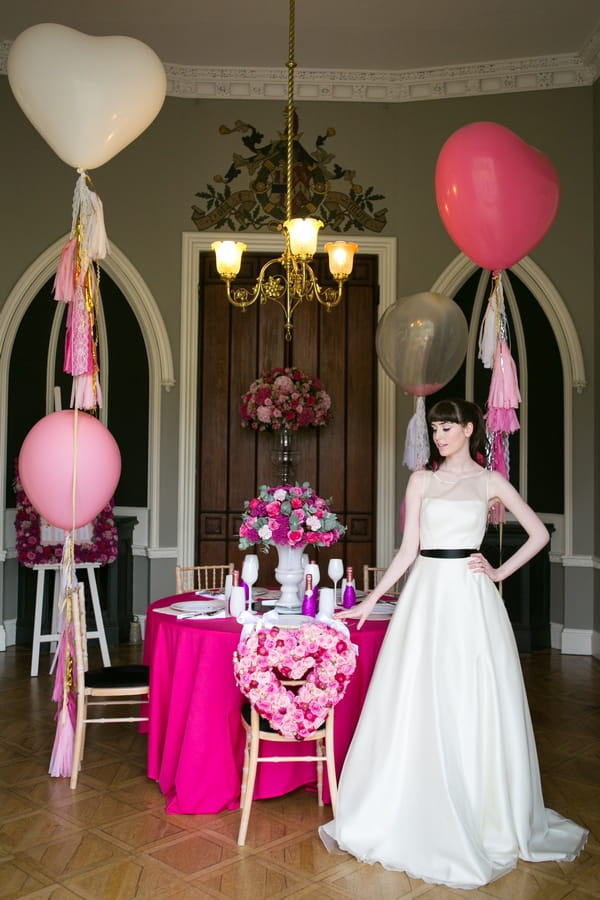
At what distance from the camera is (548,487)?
6.97 metres

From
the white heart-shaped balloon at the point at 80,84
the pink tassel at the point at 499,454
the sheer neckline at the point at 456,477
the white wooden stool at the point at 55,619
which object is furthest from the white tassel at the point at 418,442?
the white wooden stool at the point at 55,619

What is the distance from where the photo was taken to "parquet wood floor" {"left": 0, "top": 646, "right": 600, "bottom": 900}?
2.83 m

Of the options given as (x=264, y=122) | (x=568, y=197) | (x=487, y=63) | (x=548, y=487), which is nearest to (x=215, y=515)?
(x=548, y=487)

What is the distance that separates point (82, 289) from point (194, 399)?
3107 mm

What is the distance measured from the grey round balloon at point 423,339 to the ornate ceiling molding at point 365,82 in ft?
11.4

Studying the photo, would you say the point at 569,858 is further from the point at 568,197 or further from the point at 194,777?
the point at 568,197

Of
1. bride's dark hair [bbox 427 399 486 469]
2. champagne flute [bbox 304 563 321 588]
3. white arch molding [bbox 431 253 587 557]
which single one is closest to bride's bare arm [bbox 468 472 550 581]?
bride's dark hair [bbox 427 399 486 469]

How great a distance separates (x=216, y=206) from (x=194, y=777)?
4.82 meters

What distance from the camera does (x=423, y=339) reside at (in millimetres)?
4137

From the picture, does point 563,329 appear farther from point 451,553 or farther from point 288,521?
point 451,553

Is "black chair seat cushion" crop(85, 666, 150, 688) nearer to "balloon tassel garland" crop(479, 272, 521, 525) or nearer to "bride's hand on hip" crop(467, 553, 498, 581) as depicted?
"bride's hand on hip" crop(467, 553, 498, 581)

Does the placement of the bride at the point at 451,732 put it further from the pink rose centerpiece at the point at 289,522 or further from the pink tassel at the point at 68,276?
the pink tassel at the point at 68,276

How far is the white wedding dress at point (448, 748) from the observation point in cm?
293

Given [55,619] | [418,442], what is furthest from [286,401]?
[55,619]
